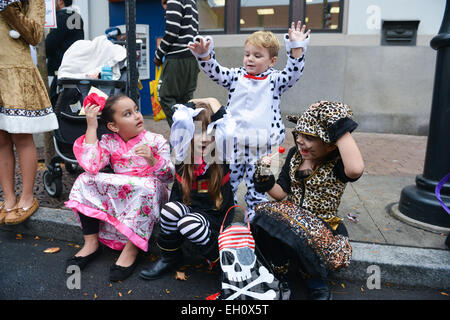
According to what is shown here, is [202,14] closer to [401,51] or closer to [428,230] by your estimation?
[401,51]

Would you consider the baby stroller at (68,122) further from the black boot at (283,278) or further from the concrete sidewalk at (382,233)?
the black boot at (283,278)

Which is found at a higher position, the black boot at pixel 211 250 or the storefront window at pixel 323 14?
the storefront window at pixel 323 14

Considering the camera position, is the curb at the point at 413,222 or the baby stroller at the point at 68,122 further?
the baby stroller at the point at 68,122

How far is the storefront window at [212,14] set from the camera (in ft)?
24.6

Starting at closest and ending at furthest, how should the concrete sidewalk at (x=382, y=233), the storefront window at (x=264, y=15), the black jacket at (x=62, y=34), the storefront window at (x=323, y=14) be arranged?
the concrete sidewalk at (x=382, y=233), the black jacket at (x=62, y=34), the storefront window at (x=323, y=14), the storefront window at (x=264, y=15)

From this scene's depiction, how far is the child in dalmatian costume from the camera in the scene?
2.58 metres

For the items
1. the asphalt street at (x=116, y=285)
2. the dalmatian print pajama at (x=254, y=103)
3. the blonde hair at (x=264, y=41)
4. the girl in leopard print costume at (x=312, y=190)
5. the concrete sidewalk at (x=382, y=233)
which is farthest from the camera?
the dalmatian print pajama at (x=254, y=103)

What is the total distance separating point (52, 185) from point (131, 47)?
1.50m

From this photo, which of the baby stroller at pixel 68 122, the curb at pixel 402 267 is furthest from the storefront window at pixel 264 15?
the curb at pixel 402 267

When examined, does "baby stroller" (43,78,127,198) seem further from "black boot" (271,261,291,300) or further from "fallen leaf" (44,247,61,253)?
"black boot" (271,261,291,300)

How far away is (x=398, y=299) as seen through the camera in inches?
89.3

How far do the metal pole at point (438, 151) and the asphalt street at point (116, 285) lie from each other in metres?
0.72

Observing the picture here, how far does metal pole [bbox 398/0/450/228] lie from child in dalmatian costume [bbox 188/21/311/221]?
45.9 inches

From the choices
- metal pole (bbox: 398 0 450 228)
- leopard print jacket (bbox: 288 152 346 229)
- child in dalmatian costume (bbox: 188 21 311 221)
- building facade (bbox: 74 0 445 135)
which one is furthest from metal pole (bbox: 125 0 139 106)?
building facade (bbox: 74 0 445 135)
